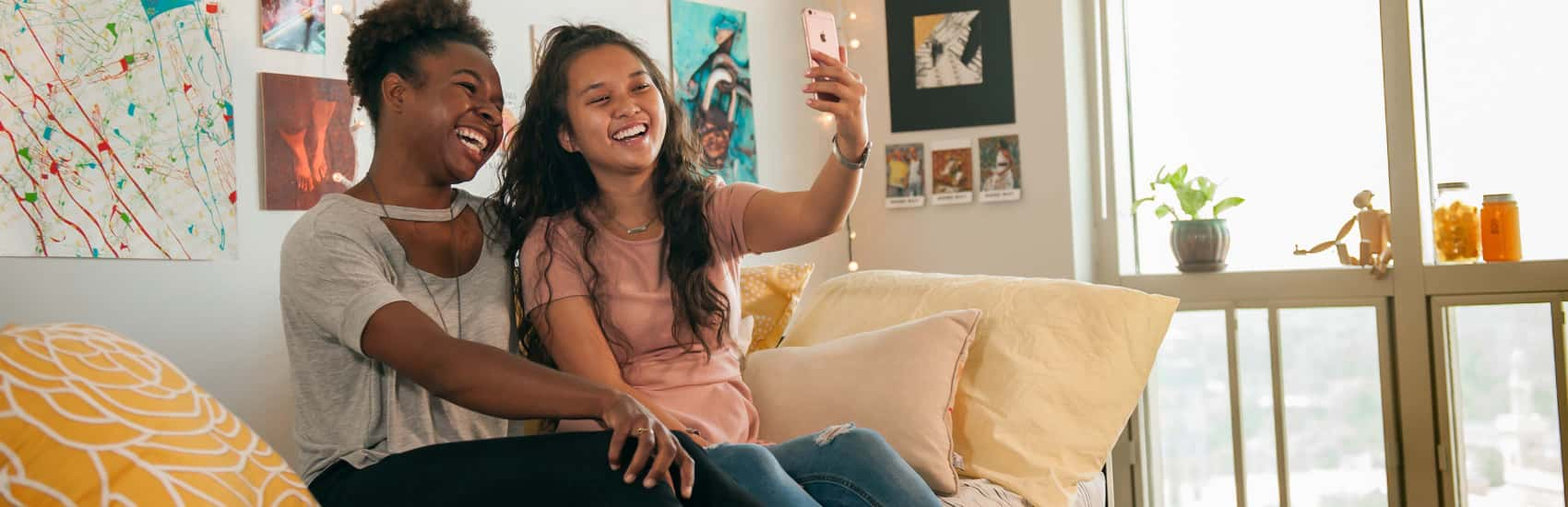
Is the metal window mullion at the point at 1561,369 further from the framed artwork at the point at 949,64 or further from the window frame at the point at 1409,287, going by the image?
the framed artwork at the point at 949,64

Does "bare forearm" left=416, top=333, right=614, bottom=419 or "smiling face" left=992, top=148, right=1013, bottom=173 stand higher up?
"smiling face" left=992, top=148, right=1013, bottom=173

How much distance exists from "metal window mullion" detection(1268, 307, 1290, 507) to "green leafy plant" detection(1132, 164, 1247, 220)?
0.95 feet

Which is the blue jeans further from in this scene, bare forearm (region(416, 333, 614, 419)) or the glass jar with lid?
the glass jar with lid

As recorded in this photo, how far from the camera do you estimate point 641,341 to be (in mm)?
1773

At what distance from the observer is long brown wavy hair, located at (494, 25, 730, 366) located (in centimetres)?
176

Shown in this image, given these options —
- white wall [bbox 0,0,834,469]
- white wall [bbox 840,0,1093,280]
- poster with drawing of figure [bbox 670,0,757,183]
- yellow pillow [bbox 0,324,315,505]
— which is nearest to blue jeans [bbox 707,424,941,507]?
yellow pillow [bbox 0,324,315,505]

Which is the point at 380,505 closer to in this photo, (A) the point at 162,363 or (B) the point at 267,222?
(A) the point at 162,363

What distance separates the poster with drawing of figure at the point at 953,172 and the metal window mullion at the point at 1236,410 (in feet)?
2.48

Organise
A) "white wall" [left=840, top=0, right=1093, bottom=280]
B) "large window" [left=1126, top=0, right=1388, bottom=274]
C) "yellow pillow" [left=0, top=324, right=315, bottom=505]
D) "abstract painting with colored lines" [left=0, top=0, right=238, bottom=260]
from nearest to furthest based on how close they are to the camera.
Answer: "yellow pillow" [left=0, top=324, right=315, bottom=505]
"abstract painting with colored lines" [left=0, top=0, right=238, bottom=260]
"large window" [left=1126, top=0, right=1388, bottom=274]
"white wall" [left=840, top=0, right=1093, bottom=280]

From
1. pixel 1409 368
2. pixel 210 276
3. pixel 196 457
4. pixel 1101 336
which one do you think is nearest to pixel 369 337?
pixel 196 457

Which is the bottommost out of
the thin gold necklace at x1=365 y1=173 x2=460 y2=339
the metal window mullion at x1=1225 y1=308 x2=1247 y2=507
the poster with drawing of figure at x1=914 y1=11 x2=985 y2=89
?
the metal window mullion at x1=1225 y1=308 x2=1247 y2=507

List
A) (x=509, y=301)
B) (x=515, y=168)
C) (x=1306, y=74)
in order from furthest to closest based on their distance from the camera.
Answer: (x=1306, y=74) < (x=515, y=168) < (x=509, y=301)

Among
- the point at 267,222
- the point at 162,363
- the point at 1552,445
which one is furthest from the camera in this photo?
the point at 1552,445

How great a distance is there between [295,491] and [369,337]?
333mm
